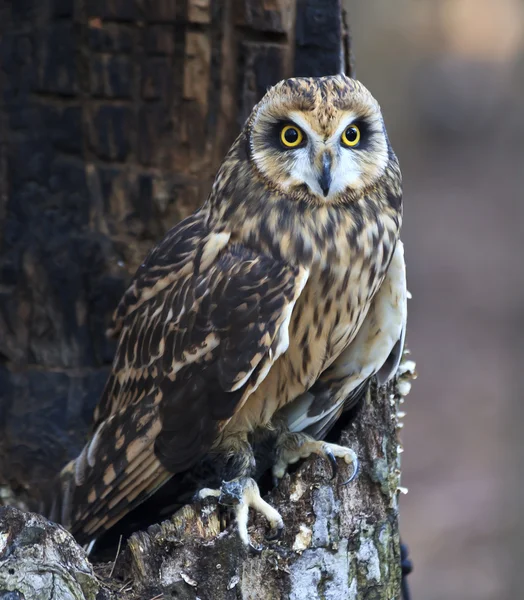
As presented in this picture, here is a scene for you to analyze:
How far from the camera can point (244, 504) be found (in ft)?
7.28

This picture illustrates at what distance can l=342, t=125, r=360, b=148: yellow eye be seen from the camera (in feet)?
7.84

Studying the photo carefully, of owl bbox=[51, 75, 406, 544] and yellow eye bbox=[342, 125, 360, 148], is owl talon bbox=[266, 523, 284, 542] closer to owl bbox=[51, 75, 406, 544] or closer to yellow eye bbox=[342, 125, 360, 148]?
owl bbox=[51, 75, 406, 544]

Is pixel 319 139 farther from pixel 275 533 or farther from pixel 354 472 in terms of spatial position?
pixel 275 533

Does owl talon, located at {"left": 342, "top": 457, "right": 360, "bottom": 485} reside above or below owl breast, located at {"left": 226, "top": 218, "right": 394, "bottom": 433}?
below

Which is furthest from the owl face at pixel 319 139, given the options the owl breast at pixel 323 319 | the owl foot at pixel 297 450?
the owl foot at pixel 297 450

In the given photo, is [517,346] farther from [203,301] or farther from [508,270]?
[203,301]

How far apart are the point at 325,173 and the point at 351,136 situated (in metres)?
0.15

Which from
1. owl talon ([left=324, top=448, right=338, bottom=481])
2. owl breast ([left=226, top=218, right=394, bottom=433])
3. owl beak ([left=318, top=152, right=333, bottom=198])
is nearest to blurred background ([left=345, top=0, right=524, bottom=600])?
owl breast ([left=226, top=218, right=394, bottom=433])

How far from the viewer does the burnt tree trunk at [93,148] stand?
292 centimetres

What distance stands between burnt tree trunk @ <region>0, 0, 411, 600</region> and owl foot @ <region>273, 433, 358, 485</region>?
778 millimetres

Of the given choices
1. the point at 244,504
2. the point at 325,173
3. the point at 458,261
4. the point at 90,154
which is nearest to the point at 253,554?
the point at 244,504

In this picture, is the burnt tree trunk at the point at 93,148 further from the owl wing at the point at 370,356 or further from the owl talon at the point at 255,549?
the owl talon at the point at 255,549

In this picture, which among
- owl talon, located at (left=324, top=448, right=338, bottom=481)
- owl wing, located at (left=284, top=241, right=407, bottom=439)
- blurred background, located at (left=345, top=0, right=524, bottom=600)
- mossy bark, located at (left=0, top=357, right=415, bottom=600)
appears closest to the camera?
mossy bark, located at (left=0, top=357, right=415, bottom=600)

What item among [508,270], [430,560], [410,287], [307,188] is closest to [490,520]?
[430,560]
